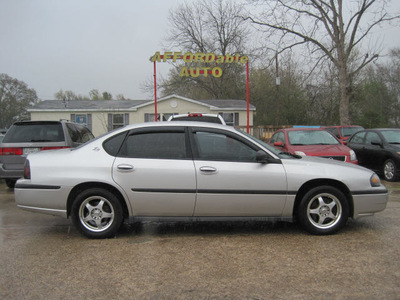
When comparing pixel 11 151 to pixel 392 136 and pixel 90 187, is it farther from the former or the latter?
pixel 392 136

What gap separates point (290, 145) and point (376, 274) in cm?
538

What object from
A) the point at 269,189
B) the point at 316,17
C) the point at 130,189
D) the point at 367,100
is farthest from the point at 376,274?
the point at 367,100

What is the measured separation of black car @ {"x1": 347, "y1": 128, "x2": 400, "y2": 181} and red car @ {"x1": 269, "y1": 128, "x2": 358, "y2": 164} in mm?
1449

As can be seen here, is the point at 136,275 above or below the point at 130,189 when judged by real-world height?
below

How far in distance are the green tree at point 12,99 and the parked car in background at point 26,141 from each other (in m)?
45.3

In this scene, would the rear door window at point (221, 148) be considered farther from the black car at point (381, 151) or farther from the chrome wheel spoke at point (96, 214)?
the black car at point (381, 151)

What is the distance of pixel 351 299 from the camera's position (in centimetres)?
277

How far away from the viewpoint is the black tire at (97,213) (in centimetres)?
421

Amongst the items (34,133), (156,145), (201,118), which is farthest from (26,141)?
(156,145)

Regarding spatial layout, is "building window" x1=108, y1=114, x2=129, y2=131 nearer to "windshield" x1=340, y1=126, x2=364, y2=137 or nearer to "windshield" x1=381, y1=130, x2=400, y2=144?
"windshield" x1=340, y1=126, x2=364, y2=137

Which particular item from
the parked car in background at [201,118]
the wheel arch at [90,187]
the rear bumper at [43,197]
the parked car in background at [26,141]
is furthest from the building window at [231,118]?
the rear bumper at [43,197]

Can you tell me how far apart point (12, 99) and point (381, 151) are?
50.6m

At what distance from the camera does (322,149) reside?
789 cm

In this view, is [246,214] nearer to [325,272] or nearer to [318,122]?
[325,272]
